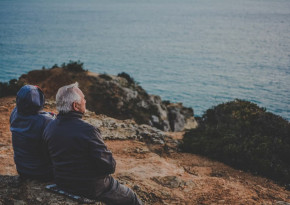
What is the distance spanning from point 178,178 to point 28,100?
475 cm

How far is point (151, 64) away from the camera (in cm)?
5228

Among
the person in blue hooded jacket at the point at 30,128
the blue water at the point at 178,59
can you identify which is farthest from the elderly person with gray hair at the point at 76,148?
the blue water at the point at 178,59

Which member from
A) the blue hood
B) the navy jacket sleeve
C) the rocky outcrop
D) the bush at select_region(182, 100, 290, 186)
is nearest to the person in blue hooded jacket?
the blue hood

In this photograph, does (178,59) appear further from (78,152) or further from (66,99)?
(78,152)

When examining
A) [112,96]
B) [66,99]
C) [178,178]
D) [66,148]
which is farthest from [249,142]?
[112,96]

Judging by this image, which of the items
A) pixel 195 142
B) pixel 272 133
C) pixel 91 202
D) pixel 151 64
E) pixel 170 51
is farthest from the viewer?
pixel 170 51

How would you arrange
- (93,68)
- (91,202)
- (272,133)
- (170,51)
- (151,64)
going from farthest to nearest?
(170,51)
(151,64)
(93,68)
(272,133)
(91,202)

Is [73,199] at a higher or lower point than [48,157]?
lower

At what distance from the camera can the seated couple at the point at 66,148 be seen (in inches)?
148

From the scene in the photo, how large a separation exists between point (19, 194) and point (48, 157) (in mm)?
968

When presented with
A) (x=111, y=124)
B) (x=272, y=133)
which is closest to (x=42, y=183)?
(x=111, y=124)

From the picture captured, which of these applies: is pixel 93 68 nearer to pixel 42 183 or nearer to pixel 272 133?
pixel 272 133

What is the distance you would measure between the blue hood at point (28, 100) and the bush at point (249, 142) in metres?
7.57

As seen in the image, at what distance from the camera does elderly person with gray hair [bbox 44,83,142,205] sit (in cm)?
372
